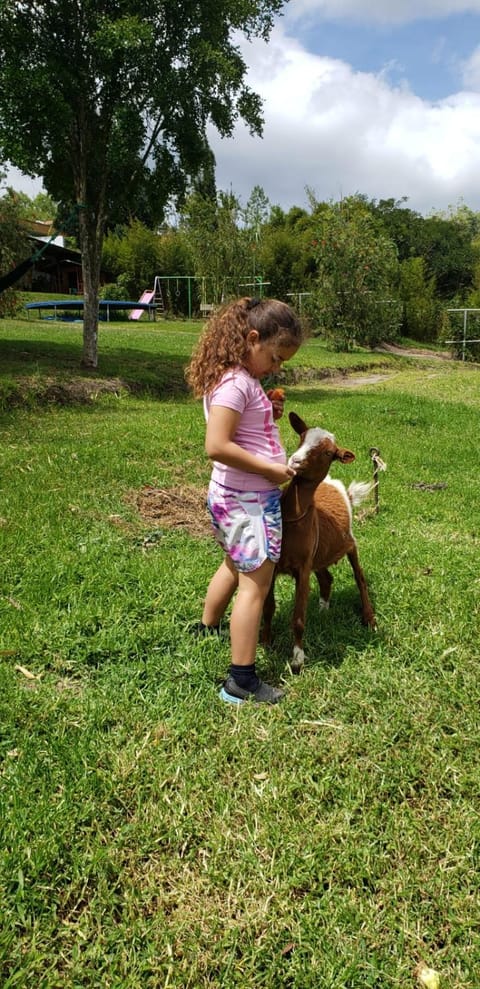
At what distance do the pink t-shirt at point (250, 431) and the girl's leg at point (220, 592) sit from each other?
1.21 ft

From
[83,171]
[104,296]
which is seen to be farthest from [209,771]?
[104,296]

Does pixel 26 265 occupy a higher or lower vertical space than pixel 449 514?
higher

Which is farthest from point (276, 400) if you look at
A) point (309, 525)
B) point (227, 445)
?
point (309, 525)

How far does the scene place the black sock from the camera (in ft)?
8.50

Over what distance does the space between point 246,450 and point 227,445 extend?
0.14m

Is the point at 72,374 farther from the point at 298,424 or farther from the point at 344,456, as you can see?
the point at 344,456

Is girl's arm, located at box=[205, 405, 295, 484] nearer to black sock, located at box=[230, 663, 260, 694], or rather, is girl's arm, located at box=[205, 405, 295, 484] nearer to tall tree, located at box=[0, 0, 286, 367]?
black sock, located at box=[230, 663, 260, 694]

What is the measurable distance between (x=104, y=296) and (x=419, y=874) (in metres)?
35.0

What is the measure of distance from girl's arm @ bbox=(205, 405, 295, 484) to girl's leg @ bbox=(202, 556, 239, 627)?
48cm

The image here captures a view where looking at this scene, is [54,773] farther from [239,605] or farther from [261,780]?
[239,605]

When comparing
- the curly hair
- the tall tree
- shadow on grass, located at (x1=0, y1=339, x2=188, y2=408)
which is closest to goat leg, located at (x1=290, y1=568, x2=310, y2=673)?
the curly hair

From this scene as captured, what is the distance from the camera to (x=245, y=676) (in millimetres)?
2594

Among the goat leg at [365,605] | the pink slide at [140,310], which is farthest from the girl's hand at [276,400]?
the pink slide at [140,310]

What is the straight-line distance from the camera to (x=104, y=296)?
1347 inches
